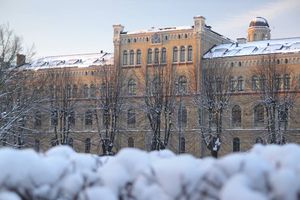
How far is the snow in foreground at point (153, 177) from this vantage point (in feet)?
13.4

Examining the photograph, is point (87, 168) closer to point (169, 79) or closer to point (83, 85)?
point (169, 79)

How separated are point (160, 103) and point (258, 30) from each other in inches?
935

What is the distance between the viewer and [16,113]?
32.7 meters


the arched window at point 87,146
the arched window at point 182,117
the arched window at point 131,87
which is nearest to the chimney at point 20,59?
the arched window at point 182,117

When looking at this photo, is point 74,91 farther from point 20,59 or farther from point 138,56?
point 20,59

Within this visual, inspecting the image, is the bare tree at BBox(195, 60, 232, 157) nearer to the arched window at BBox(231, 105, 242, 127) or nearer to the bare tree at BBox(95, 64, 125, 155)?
the arched window at BBox(231, 105, 242, 127)

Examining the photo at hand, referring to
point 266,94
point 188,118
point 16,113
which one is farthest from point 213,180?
point 188,118

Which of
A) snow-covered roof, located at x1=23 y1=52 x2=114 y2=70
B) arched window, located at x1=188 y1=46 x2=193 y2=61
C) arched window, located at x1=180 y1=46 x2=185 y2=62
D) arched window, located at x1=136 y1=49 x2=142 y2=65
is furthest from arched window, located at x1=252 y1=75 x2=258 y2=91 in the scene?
snow-covered roof, located at x1=23 y1=52 x2=114 y2=70

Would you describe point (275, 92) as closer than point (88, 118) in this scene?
Yes

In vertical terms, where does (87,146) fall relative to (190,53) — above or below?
below

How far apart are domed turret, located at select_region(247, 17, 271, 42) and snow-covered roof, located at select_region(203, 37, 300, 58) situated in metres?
10.7

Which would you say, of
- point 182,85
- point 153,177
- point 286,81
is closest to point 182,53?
point 182,85

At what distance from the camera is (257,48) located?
52031 mm

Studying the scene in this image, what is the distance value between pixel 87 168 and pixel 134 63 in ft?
167
